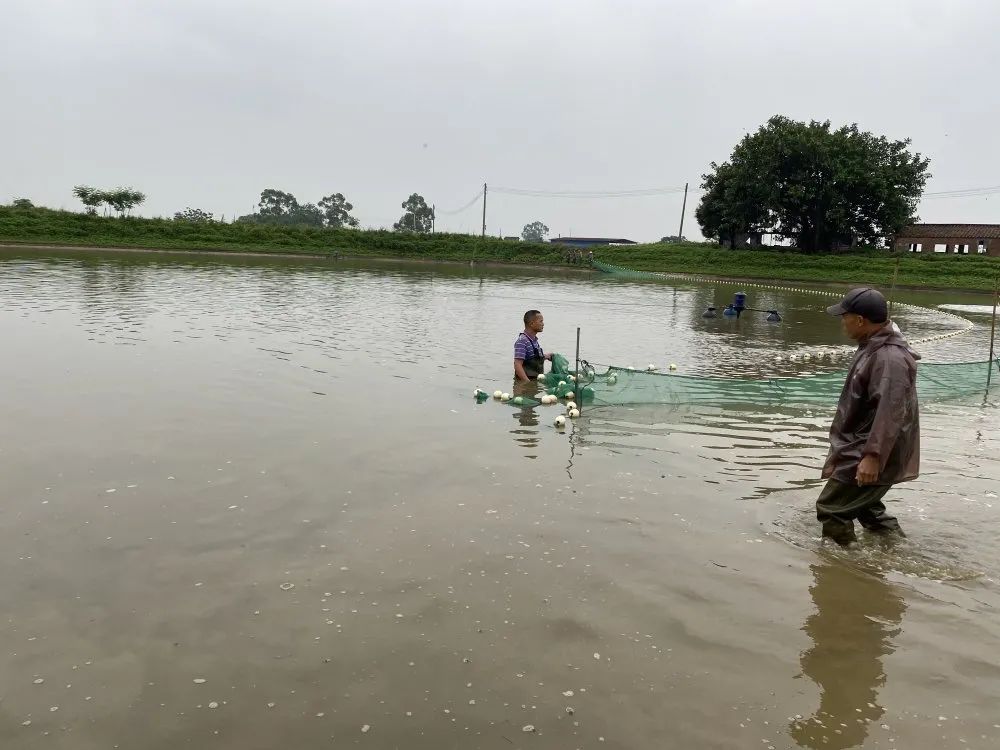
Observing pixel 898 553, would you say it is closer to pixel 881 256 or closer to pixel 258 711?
pixel 258 711

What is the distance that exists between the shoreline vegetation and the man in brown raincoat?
4732 centimetres

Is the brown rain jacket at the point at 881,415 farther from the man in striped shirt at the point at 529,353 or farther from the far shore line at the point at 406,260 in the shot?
the far shore line at the point at 406,260

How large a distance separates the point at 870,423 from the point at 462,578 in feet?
10.3

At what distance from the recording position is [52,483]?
6.51 m

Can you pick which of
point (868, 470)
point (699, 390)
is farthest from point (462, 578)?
point (699, 390)

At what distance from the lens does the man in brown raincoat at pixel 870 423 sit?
5.13 meters

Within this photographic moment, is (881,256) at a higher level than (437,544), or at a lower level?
higher

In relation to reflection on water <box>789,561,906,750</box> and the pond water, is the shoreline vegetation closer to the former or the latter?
the pond water

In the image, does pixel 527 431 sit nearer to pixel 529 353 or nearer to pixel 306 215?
pixel 529 353

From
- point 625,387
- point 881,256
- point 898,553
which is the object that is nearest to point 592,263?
point 881,256

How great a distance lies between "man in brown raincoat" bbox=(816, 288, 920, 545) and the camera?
5129 mm

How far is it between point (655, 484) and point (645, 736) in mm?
3728

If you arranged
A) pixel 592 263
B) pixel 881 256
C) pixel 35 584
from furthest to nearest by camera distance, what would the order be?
pixel 592 263
pixel 881 256
pixel 35 584

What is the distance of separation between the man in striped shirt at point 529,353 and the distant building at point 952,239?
202 ft
